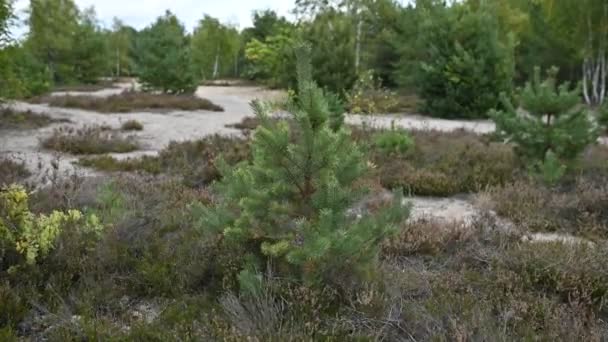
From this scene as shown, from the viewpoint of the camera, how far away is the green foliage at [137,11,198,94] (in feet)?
73.8

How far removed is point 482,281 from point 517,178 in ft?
14.0

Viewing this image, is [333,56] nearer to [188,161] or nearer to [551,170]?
[188,161]

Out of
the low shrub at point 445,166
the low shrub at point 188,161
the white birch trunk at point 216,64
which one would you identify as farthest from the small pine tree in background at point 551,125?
the white birch trunk at point 216,64

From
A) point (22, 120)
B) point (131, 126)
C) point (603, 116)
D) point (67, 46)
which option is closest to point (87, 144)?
point (131, 126)

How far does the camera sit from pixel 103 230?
4.11 m

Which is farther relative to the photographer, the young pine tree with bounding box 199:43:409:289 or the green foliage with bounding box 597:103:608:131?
the green foliage with bounding box 597:103:608:131

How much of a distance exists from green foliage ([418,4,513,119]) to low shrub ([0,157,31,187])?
13.5 m

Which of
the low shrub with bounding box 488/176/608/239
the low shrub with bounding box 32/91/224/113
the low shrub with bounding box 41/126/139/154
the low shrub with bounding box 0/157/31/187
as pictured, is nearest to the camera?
the low shrub with bounding box 488/176/608/239

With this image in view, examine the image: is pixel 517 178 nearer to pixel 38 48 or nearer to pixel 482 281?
pixel 482 281

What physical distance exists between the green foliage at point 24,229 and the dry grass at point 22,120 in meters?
10.1

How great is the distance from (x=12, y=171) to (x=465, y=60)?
13807mm

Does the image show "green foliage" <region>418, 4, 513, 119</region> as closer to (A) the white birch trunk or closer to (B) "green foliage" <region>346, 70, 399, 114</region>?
(B) "green foliage" <region>346, 70, 399, 114</region>

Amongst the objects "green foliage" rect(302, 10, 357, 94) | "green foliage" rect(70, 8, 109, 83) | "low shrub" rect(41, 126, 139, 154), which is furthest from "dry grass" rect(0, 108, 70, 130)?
"green foliage" rect(70, 8, 109, 83)

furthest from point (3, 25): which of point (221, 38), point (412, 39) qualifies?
A: point (221, 38)
